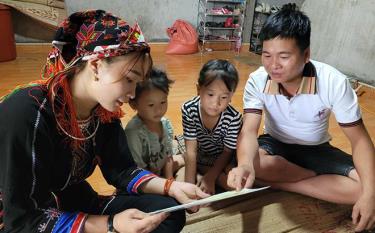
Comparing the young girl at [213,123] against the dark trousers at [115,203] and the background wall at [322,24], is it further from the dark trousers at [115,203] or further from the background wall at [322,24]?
the background wall at [322,24]

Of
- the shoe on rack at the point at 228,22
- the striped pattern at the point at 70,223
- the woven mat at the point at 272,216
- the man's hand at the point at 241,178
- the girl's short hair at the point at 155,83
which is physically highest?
the girl's short hair at the point at 155,83

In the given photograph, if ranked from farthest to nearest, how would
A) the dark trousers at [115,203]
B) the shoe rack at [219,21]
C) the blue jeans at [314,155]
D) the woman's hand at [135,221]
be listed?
the shoe rack at [219,21], the blue jeans at [314,155], the dark trousers at [115,203], the woman's hand at [135,221]

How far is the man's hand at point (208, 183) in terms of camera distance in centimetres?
143

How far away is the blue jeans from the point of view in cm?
138

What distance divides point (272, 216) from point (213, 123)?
471 mm

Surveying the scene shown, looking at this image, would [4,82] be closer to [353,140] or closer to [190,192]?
[190,192]

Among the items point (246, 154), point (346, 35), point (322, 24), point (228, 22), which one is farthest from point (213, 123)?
point (228, 22)

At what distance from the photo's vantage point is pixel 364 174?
121 centimetres

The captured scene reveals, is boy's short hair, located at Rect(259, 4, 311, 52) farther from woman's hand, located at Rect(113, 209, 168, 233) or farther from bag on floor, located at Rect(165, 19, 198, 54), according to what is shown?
bag on floor, located at Rect(165, 19, 198, 54)

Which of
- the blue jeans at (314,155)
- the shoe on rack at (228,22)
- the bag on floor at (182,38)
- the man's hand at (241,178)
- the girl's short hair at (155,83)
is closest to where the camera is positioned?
the man's hand at (241,178)

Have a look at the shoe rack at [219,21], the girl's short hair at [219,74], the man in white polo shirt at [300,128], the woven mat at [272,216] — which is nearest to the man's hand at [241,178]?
the man in white polo shirt at [300,128]

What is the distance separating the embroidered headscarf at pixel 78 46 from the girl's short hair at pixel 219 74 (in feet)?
1.80

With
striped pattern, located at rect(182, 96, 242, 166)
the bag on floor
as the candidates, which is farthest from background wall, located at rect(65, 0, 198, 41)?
striped pattern, located at rect(182, 96, 242, 166)

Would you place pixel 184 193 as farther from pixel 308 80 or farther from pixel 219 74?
pixel 308 80
